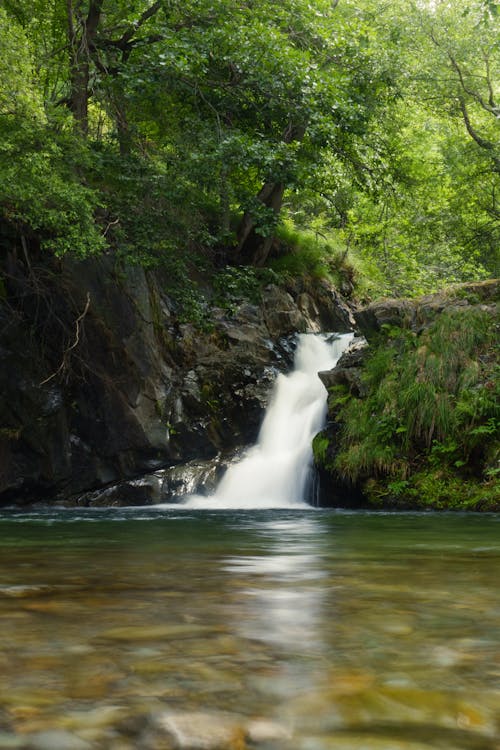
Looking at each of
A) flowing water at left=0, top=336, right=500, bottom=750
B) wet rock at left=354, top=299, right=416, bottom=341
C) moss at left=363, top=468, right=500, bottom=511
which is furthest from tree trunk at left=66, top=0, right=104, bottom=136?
flowing water at left=0, top=336, right=500, bottom=750

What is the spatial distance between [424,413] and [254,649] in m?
9.16

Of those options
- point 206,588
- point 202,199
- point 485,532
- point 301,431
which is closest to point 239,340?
point 301,431

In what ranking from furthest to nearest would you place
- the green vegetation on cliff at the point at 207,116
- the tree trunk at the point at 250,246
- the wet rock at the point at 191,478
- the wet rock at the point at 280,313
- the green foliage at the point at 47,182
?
the tree trunk at the point at 250,246, the wet rock at the point at 280,313, the wet rock at the point at 191,478, the green vegetation on cliff at the point at 207,116, the green foliage at the point at 47,182

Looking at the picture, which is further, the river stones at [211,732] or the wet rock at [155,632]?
the wet rock at [155,632]

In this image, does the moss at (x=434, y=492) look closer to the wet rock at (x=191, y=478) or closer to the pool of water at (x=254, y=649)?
the wet rock at (x=191, y=478)

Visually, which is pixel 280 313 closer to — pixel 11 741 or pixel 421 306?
pixel 421 306

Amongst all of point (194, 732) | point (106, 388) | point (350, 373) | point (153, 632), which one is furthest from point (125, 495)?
point (194, 732)

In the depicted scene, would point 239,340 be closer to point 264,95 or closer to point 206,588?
point 264,95

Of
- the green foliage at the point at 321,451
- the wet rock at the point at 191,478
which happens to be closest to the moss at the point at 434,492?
the green foliage at the point at 321,451

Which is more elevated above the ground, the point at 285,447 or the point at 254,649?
the point at 285,447

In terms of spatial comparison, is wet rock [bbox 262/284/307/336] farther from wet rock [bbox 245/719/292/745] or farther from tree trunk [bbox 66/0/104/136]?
wet rock [bbox 245/719/292/745]

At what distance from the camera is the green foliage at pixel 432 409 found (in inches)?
427

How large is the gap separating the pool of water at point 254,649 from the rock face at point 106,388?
8.02 m

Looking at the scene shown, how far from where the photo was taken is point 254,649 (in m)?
2.32
